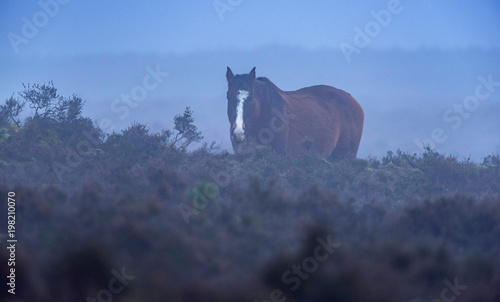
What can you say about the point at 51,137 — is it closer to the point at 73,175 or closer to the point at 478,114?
the point at 73,175

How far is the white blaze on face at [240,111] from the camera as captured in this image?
12.2 m

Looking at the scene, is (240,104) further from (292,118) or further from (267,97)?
(292,118)

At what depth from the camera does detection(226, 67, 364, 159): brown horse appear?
41.4ft

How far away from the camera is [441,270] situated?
12.6 ft

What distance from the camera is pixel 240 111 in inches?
488

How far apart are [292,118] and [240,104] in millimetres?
2449

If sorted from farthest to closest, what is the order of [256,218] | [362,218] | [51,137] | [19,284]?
[51,137], [362,218], [256,218], [19,284]

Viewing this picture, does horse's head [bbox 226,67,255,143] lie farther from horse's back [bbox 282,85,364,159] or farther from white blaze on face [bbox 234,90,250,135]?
horse's back [bbox 282,85,364,159]

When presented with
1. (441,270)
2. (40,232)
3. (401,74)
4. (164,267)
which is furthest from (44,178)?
(401,74)

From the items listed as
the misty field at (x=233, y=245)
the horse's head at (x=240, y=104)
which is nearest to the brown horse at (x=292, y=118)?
the horse's head at (x=240, y=104)

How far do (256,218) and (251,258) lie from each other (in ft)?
3.30

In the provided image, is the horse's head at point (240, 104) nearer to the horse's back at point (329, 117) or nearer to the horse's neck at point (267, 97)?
the horse's neck at point (267, 97)

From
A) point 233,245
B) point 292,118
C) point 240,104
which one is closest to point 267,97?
point 292,118

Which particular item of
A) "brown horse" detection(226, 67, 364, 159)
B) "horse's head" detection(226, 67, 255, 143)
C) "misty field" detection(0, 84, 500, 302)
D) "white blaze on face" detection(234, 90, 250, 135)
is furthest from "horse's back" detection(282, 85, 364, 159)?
"misty field" detection(0, 84, 500, 302)
